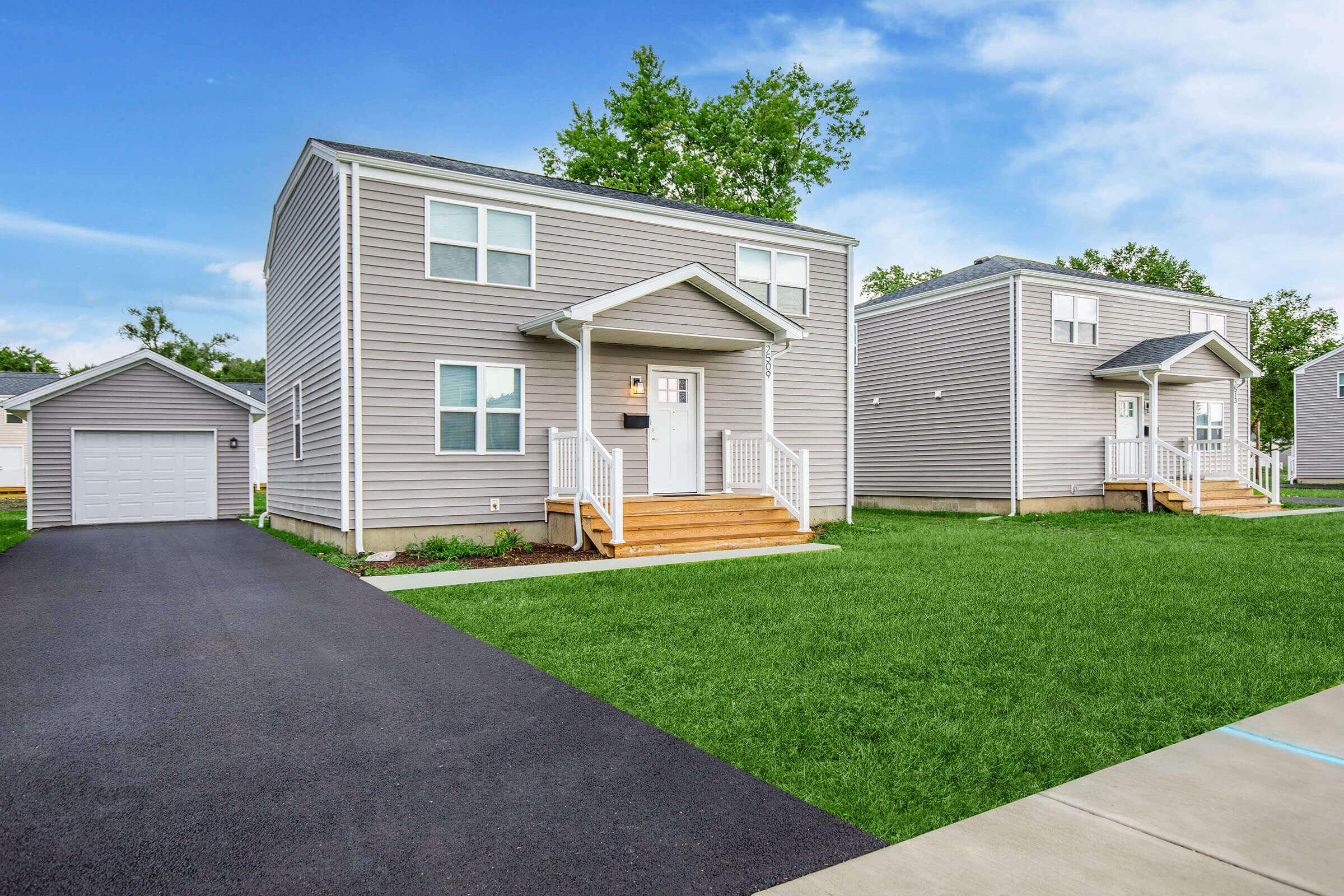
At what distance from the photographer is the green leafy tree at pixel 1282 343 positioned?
1511 inches

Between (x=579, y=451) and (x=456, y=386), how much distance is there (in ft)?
6.71

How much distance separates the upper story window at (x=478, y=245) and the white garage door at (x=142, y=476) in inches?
435

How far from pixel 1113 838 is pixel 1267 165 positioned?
25197 millimetres

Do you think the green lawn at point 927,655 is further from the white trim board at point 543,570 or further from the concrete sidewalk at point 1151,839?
the white trim board at point 543,570

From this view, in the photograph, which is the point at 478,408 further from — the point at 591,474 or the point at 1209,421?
the point at 1209,421

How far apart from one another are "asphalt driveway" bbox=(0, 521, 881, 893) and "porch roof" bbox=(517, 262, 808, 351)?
536 centimetres

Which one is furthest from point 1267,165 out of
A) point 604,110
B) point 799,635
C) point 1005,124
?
point 799,635

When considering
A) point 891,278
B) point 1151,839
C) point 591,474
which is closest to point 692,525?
point 591,474

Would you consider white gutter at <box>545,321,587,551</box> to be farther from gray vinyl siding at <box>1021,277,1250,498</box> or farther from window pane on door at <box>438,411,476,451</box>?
gray vinyl siding at <box>1021,277,1250,498</box>

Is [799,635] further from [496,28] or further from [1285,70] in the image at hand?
[496,28]

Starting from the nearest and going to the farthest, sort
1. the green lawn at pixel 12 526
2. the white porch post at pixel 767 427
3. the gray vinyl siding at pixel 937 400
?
the white porch post at pixel 767 427, the green lawn at pixel 12 526, the gray vinyl siding at pixel 937 400

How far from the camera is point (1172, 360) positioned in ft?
51.5

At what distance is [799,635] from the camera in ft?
17.1

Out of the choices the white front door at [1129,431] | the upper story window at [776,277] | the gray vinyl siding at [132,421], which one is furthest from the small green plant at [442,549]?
the white front door at [1129,431]
